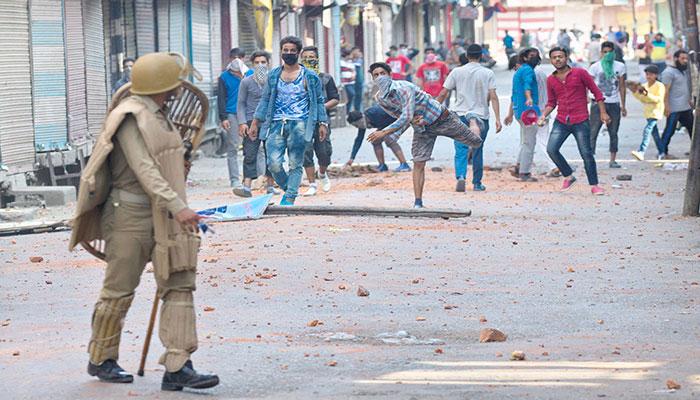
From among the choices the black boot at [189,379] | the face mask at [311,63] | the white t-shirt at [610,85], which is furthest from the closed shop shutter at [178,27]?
the black boot at [189,379]

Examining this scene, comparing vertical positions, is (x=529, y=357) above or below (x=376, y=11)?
below

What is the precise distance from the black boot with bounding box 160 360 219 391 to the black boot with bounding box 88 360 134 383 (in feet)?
1.01

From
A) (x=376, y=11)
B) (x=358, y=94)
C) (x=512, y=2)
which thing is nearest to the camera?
(x=358, y=94)

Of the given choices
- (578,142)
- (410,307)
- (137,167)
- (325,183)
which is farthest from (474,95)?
(137,167)

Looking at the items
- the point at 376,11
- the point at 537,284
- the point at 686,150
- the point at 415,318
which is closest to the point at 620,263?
the point at 537,284

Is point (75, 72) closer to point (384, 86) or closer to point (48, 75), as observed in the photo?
point (48, 75)

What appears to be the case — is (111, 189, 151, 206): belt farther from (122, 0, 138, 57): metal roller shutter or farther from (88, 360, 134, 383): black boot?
(122, 0, 138, 57): metal roller shutter

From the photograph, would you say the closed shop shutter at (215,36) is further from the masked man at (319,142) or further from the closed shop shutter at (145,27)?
the masked man at (319,142)

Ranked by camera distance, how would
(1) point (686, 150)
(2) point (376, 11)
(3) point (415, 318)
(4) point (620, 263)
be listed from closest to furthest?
(3) point (415, 318), (4) point (620, 263), (1) point (686, 150), (2) point (376, 11)

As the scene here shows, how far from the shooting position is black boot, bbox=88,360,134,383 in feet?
23.5

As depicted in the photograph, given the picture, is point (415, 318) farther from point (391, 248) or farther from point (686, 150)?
point (686, 150)

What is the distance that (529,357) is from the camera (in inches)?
312

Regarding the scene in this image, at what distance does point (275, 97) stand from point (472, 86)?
11.0 feet

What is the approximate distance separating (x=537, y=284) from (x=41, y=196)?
319 inches
